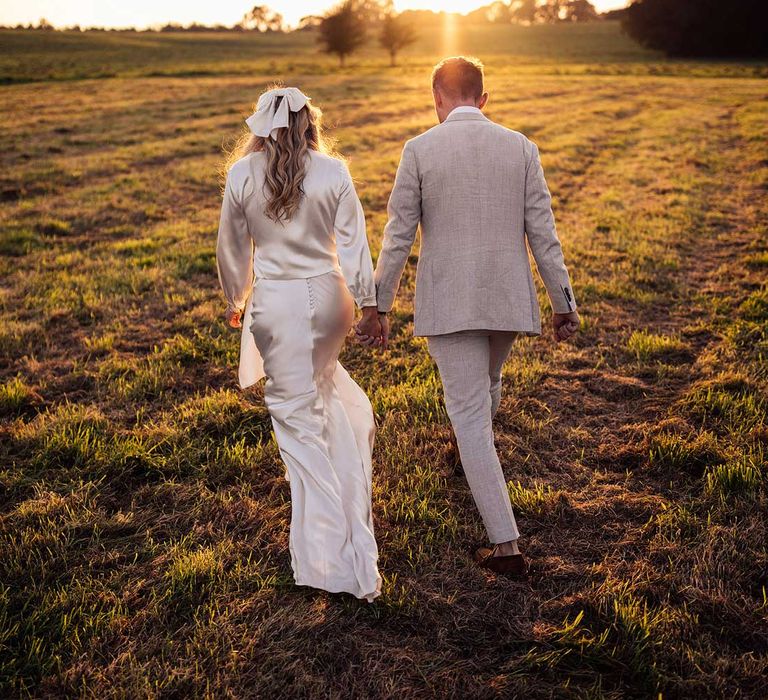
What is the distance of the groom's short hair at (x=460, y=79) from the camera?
11.4 ft

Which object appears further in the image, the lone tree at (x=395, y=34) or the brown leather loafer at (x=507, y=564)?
the lone tree at (x=395, y=34)

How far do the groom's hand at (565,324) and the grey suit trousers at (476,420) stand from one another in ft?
1.57

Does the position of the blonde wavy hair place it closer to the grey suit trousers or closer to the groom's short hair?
the groom's short hair

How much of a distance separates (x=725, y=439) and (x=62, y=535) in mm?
4576

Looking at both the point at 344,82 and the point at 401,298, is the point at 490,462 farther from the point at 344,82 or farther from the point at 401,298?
the point at 344,82

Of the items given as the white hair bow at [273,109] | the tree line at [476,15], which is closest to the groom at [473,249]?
the white hair bow at [273,109]

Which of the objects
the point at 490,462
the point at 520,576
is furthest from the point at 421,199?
the point at 520,576

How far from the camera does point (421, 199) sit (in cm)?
348

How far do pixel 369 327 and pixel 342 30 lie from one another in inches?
2609

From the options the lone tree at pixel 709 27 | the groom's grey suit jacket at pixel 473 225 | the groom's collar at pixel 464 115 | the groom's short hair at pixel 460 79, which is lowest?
the groom's grey suit jacket at pixel 473 225

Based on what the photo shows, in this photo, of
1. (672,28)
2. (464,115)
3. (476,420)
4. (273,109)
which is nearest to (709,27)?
(672,28)

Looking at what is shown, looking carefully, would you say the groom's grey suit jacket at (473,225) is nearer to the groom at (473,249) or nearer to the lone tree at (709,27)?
the groom at (473,249)

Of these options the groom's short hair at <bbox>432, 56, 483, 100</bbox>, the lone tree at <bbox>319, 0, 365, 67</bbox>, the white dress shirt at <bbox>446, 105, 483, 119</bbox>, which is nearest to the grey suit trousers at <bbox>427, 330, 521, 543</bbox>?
the white dress shirt at <bbox>446, 105, 483, 119</bbox>

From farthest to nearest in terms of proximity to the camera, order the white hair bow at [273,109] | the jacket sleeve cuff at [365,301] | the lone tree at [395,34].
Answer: the lone tree at [395,34], the jacket sleeve cuff at [365,301], the white hair bow at [273,109]
